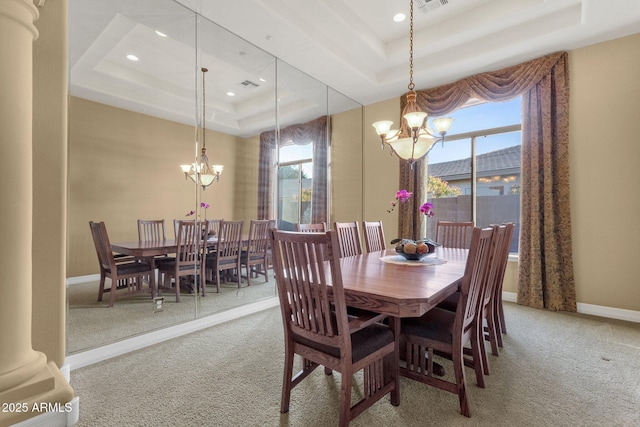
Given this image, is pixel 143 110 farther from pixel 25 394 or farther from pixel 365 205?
pixel 365 205

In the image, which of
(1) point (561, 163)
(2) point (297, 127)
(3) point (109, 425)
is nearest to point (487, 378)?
(3) point (109, 425)

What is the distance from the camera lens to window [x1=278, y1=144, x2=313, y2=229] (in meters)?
4.12

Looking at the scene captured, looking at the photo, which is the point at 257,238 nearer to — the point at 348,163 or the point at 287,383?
the point at 348,163

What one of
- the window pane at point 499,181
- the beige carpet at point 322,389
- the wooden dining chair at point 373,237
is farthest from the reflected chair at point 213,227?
the window pane at point 499,181

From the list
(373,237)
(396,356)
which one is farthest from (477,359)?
(373,237)

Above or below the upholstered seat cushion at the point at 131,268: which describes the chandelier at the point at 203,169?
above

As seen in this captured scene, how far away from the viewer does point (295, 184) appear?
4453 millimetres

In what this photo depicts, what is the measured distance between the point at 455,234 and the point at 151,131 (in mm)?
3377

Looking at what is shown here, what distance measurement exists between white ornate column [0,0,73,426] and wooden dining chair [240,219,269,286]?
2538 millimetres

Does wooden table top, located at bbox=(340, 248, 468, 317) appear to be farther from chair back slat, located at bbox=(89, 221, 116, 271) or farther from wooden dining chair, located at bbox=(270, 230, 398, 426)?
chair back slat, located at bbox=(89, 221, 116, 271)

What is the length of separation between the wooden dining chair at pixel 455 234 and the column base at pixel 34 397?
3350mm

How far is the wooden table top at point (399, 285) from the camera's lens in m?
1.34

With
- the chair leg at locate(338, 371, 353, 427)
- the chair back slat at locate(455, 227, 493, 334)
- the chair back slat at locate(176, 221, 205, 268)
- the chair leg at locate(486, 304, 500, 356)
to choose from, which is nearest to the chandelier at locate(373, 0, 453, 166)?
the chair back slat at locate(455, 227, 493, 334)

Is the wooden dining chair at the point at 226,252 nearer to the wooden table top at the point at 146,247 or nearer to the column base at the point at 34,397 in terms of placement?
the wooden table top at the point at 146,247
